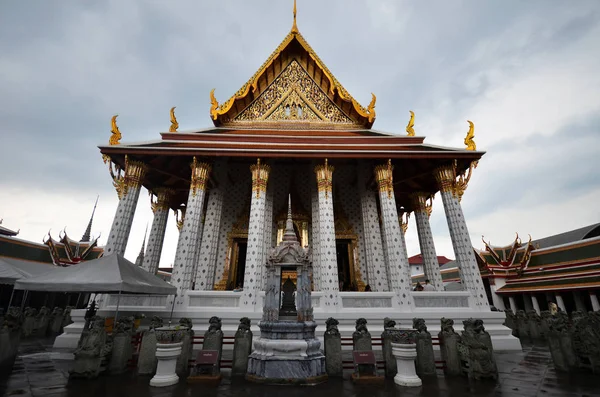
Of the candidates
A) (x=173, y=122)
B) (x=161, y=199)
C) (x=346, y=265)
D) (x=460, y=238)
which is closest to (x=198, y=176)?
(x=173, y=122)

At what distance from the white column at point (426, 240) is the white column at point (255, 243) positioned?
26.7ft

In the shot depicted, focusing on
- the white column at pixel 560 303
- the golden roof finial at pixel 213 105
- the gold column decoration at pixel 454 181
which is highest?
the golden roof finial at pixel 213 105

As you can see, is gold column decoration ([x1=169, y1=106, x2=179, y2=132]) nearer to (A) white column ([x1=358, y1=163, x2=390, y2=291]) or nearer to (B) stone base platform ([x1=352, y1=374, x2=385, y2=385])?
(A) white column ([x1=358, y1=163, x2=390, y2=291])

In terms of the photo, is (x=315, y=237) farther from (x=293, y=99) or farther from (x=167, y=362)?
(x=167, y=362)

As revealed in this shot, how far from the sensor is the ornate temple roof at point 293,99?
1387cm

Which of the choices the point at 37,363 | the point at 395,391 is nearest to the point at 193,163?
the point at 37,363

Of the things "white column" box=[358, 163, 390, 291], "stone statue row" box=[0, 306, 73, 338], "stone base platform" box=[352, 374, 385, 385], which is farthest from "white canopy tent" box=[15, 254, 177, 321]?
"white column" box=[358, 163, 390, 291]

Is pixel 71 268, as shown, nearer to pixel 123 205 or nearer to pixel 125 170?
pixel 123 205

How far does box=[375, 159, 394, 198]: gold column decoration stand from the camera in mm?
11289

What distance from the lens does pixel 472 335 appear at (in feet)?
18.7

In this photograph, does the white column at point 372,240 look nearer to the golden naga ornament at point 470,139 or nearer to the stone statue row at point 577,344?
the golden naga ornament at point 470,139

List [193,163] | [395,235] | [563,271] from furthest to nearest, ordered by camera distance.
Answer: [563,271] < [193,163] < [395,235]

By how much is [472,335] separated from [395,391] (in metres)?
2.18

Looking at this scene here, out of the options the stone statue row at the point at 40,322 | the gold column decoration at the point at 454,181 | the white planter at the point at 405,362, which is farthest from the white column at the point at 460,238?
the stone statue row at the point at 40,322
